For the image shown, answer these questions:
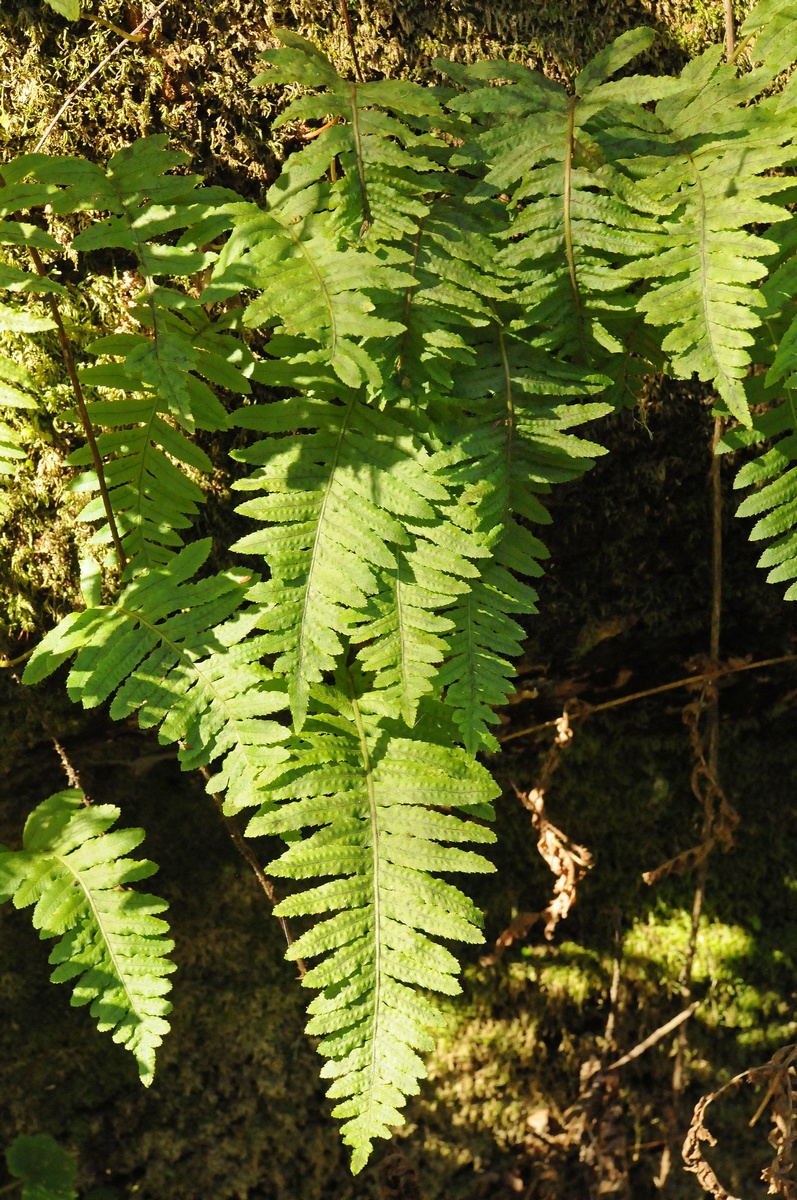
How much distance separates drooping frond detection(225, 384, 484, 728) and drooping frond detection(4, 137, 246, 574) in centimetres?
22

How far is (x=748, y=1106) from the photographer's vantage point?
307 centimetres

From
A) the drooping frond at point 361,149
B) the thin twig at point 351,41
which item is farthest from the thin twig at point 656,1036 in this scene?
the thin twig at point 351,41

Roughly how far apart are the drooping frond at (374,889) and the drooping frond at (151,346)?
25.4 inches

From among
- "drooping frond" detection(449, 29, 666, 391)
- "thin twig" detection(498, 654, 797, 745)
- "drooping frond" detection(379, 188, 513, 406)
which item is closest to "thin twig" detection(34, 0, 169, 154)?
"drooping frond" detection(449, 29, 666, 391)

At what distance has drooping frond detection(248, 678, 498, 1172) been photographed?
194 centimetres

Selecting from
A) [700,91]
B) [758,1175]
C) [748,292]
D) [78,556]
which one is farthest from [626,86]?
[758,1175]

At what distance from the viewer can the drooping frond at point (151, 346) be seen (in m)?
1.83

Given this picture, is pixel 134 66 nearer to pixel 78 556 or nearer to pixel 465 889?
pixel 78 556

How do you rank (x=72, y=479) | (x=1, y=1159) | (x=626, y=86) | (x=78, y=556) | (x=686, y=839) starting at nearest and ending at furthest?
(x=626, y=86), (x=72, y=479), (x=78, y=556), (x=1, y=1159), (x=686, y=839)

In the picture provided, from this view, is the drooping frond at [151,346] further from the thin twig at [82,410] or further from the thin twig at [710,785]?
the thin twig at [710,785]

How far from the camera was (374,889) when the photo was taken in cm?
202

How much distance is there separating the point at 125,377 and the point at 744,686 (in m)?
2.01

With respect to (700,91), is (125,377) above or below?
below

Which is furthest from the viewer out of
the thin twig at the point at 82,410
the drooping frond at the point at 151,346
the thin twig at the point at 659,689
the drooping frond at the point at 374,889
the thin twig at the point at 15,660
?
the thin twig at the point at 659,689
